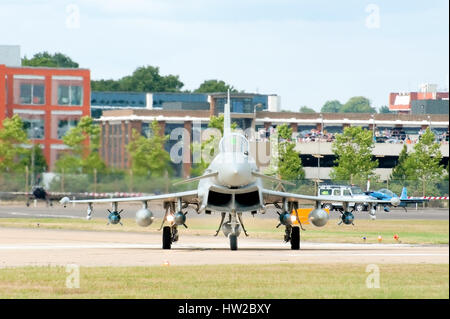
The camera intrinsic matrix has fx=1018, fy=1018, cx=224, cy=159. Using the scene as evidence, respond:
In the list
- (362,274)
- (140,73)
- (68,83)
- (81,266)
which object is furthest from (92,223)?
(140,73)

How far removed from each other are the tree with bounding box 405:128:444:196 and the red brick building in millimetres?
31837

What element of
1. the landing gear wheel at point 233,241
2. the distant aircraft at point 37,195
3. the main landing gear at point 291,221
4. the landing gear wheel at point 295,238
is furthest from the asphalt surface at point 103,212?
the landing gear wheel at point 233,241

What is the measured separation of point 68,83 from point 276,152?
2724 centimetres

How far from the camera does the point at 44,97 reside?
98.5m

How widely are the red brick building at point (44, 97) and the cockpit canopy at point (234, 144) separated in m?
63.0

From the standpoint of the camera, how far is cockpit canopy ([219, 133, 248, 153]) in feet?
109

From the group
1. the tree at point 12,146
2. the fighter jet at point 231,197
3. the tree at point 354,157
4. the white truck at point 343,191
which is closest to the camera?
the fighter jet at point 231,197

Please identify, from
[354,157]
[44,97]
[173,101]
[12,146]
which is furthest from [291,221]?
[173,101]

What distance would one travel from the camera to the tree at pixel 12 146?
3465 inches

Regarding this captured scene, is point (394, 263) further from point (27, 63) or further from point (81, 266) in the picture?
point (27, 63)

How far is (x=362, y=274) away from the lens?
81.7 feet

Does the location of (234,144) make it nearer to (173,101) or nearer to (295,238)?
(295,238)

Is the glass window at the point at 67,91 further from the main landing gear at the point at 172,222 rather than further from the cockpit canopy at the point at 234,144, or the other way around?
the cockpit canopy at the point at 234,144

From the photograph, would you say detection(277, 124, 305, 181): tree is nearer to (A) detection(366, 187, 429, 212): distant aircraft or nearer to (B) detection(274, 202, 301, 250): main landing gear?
(A) detection(366, 187, 429, 212): distant aircraft
